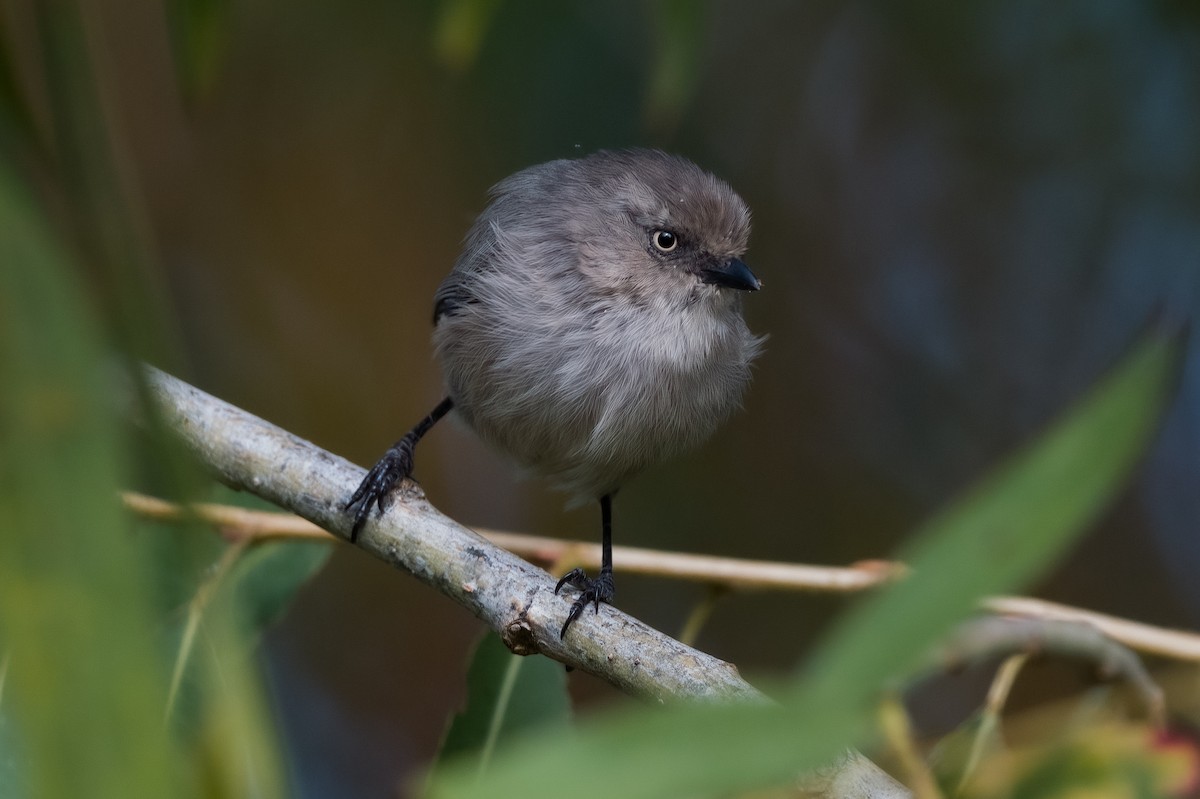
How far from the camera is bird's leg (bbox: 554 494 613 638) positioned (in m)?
1.63

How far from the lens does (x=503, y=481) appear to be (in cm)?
471

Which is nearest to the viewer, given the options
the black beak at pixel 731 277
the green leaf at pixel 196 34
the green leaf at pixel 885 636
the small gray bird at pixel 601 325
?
the green leaf at pixel 885 636

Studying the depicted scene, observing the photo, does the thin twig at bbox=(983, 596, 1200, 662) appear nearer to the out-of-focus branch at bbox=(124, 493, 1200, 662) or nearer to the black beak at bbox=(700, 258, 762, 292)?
the out-of-focus branch at bbox=(124, 493, 1200, 662)

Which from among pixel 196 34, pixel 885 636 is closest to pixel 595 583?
pixel 196 34

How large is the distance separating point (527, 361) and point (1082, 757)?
4.84ft

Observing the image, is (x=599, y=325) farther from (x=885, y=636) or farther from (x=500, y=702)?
(x=885, y=636)

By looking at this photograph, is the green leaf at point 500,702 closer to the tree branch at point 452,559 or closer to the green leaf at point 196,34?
the tree branch at point 452,559

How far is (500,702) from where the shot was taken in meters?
1.94

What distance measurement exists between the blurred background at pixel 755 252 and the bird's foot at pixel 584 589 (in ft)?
6.88

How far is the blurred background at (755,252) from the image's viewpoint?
435cm

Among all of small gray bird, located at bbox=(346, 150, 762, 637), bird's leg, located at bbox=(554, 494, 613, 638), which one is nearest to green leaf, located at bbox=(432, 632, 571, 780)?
bird's leg, located at bbox=(554, 494, 613, 638)

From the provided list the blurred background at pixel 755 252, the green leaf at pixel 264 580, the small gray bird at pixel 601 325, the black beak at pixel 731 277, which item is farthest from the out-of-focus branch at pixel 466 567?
the blurred background at pixel 755 252

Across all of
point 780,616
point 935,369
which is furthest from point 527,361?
point 935,369

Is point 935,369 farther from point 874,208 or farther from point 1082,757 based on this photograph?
point 1082,757
